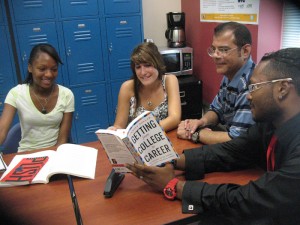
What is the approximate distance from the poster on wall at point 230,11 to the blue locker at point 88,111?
135 centimetres

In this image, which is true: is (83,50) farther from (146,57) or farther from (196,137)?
(196,137)

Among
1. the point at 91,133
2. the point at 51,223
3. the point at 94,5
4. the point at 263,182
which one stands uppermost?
the point at 94,5

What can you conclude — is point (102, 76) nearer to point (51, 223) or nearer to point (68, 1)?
point (68, 1)

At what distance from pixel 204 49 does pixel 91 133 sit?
1.57 m

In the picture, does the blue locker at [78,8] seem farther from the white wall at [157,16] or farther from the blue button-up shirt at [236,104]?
the blue button-up shirt at [236,104]

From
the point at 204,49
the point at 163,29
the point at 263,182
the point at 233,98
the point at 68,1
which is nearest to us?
the point at 263,182

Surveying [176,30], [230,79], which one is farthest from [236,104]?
[176,30]

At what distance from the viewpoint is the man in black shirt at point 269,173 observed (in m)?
0.89

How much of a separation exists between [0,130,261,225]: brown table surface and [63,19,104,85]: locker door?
1.96 m

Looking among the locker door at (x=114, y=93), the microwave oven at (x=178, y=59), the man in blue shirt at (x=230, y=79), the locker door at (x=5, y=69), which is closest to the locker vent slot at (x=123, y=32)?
the microwave oven at (x=178, y=59)

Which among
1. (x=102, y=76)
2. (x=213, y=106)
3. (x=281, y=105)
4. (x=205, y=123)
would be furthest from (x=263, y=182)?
(x=102, y=76)

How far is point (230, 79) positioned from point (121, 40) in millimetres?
1737

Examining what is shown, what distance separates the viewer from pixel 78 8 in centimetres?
296

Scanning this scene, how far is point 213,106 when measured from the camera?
74.0 inches
